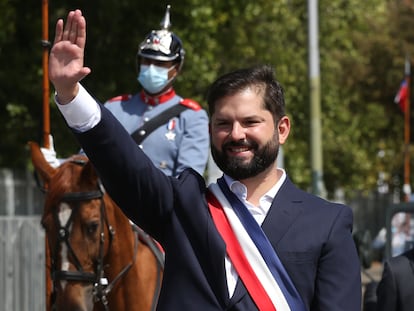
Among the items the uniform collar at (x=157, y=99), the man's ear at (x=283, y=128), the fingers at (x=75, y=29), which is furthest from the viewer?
the uniform collar at (x=157, y=99)

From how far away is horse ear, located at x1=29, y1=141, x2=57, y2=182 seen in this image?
7648 millimetres

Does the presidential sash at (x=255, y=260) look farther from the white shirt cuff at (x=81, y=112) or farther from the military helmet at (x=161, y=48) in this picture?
the military helmet at (x=161, y=48)

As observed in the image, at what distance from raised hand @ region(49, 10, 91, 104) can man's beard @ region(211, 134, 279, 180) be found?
605 millimetres

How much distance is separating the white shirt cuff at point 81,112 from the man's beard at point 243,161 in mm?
486

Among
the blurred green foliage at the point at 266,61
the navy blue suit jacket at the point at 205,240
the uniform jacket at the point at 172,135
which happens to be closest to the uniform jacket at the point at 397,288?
the navy blue suit jacket at the point at 205,240

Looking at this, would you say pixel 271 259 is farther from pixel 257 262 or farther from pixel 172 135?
pixel 172 135

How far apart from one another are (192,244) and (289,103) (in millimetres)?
24947

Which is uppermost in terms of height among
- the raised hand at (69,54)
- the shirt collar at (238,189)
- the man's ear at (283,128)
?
the raised hand at (69,54)

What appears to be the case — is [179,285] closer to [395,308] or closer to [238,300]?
[238,300]

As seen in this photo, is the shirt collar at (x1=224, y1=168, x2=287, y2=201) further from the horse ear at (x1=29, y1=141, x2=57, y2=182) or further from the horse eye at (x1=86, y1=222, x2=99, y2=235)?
the horse ear at (x1=29, y1=141, x2=57, y2=182)

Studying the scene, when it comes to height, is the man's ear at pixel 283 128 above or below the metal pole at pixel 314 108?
above

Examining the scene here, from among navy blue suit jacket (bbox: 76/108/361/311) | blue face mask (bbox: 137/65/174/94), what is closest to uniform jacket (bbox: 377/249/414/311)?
navy blue suit jacket (bbox: 76/108/361/311)

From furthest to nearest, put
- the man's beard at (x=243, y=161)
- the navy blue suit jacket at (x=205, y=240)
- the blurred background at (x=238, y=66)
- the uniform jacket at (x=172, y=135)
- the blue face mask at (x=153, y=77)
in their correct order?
the blurred background at (x=238, y=66)
the blue face mask at (x=153, y=77)
the uniform jacket at (x=172, y=135)
the man's beard at (x=243, y=161)
the navy blue suit jacket at (x=205, y=240)

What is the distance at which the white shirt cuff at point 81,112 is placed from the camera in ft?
12.9
